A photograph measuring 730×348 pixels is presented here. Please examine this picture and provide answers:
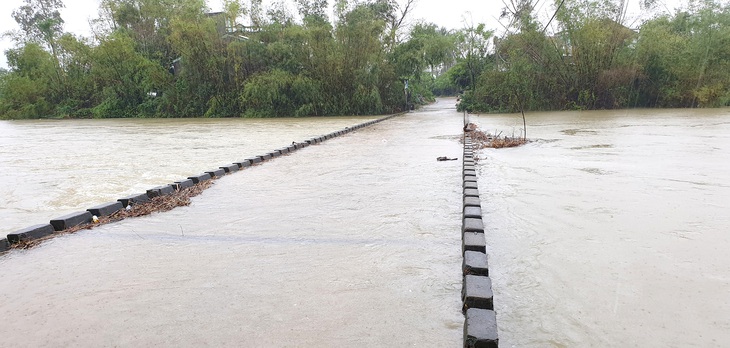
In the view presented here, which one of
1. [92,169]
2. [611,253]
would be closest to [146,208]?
[92,169]

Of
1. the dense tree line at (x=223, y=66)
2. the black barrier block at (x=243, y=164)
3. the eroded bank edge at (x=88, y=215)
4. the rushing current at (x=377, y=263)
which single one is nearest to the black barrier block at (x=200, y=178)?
the eroded bank edge at (x=88, y=215)

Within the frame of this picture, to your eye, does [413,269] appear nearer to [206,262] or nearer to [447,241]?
[447,241]

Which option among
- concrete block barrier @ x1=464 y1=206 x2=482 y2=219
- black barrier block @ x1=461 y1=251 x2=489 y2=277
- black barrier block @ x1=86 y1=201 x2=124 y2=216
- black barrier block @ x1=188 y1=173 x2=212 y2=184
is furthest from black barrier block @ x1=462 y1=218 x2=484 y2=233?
black barrier block @ x1=188 y1=173 x2=212 y2=184

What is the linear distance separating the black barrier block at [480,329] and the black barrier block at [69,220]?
322 cm

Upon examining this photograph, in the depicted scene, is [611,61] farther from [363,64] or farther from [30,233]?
[30,233]

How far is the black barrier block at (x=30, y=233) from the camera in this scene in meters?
3.13

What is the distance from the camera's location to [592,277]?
2.38m

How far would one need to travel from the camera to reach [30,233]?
126 inches

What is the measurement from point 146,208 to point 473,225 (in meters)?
2.94

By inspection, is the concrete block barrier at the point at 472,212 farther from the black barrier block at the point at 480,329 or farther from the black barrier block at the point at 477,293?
the black barrier block at the point at 480,329

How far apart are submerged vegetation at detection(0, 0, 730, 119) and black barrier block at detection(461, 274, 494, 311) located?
18764 mm

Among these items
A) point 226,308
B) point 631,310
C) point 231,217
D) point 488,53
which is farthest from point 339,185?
point 488,53

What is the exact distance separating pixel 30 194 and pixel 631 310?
5810 mm

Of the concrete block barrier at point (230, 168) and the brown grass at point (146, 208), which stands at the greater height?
the concrete block barrier at point (230, 168)
